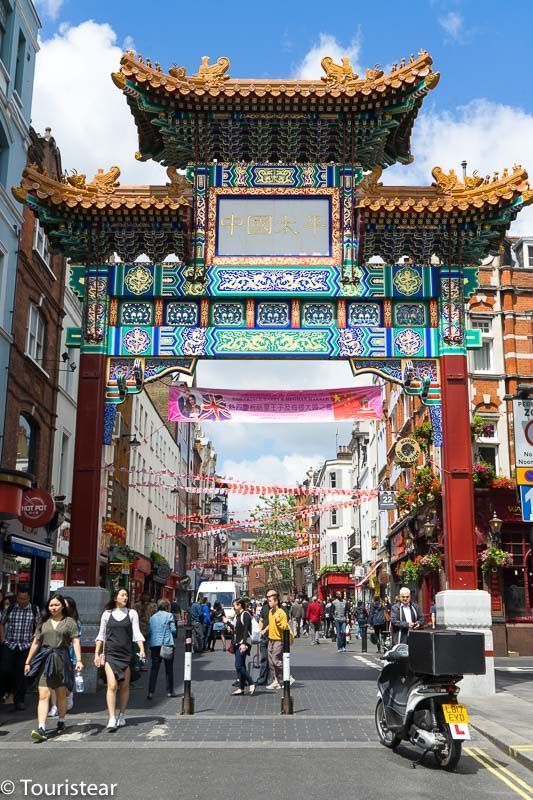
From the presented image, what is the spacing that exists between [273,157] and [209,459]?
87365 mm

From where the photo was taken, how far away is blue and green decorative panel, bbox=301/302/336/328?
16.2 metres

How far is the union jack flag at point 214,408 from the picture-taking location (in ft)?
55.3

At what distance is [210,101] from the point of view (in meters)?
15.7

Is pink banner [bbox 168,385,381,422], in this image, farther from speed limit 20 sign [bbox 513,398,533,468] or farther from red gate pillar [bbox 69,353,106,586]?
speed limit 20 sign [bbox 513,398,533,468]

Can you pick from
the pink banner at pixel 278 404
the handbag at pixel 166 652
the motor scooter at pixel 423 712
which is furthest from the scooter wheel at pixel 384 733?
the pink banner at pixel 278 404

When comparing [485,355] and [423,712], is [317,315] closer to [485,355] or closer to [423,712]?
[423,712]

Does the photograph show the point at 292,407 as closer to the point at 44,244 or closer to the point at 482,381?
the point at 44,244

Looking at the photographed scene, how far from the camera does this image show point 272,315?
16.3 metres

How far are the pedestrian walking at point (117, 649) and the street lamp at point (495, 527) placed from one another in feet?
55.3

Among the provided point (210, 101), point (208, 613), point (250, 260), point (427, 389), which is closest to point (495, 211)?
point (427, 389)

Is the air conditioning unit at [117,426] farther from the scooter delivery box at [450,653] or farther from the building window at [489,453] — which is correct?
the scooter delivery box at [450,653]

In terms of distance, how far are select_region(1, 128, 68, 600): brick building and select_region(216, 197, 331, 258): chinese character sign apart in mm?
8110

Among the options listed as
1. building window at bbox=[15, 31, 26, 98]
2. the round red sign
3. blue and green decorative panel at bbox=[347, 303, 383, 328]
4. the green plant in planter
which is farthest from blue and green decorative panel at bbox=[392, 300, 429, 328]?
the green plant in planter

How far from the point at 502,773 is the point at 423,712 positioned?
1.01 m
